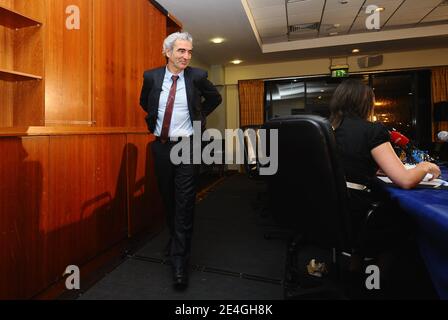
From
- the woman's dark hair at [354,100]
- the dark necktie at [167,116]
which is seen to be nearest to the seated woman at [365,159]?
the woman's dark hair at [354,100]

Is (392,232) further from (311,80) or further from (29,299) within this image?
(311,80)

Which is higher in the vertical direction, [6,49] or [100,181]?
[6,49]

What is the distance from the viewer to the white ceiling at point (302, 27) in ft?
13.3

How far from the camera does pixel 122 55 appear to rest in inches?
94.7

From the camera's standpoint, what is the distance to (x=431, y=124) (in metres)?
6.22

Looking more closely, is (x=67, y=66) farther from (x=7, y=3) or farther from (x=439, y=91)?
(x=439, y=91)

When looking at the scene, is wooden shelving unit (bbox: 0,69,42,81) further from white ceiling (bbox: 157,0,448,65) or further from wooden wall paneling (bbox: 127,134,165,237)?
white ceiling (bbox: 157,0,448,65)

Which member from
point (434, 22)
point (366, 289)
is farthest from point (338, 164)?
point (434, 22)

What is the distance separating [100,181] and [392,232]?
1852mm

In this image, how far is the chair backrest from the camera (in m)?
1.08

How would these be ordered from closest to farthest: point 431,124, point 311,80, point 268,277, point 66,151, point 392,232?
point 392,232 → point 66,151 → point 268,277 → point 431,124 → point 311,80

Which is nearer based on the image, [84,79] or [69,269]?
[69,269]

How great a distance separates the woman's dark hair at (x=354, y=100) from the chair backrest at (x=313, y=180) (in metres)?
0.52

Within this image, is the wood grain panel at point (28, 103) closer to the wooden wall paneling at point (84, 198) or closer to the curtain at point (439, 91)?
the wooden wall paneling at point (84, 198)
